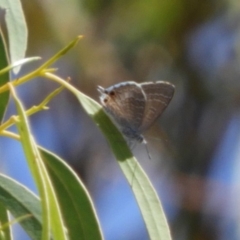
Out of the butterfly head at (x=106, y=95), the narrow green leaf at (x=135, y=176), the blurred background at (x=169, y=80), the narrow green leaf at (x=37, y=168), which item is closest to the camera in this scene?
the narrow green leaf at (x=37, y=168)

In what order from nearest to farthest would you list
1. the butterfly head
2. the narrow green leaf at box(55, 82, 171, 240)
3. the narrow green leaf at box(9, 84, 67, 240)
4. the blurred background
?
the narrow green leaf at box(9, 84, 67, 240), the narrow green leaf at box(55, 82, 171, 240), the butterfly head, the blurred background

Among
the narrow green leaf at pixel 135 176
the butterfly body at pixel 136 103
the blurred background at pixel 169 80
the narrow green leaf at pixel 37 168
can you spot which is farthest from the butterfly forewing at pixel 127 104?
the blurred background at pixel 169 80

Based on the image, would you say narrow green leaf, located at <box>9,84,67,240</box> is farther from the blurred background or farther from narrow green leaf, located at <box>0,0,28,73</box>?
the blurred background

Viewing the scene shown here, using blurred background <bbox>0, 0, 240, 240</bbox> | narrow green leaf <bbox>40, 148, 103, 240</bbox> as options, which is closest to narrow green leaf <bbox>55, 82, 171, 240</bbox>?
narrow green leaf <bbox>40, 148, 103, 240</bbox>

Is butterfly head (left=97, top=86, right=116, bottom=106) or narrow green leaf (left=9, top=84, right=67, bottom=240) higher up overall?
butterfly head (left=97, top=86, right=116, bottom=106)

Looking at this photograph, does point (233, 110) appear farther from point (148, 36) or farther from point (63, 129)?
point (63, 129)

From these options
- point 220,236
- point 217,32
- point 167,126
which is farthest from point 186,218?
point 217,32

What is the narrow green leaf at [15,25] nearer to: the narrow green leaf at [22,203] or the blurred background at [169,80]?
the narrow green leaf at [22,203]
